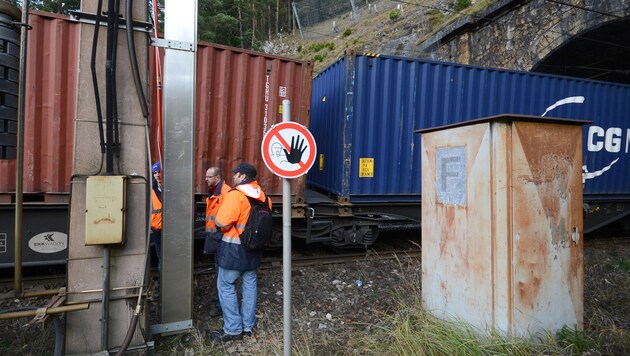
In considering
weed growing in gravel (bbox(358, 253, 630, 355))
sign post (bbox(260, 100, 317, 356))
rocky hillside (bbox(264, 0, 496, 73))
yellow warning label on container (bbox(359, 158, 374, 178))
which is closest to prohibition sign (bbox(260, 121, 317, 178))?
sign post (bbox(260, 100, 317, 356))

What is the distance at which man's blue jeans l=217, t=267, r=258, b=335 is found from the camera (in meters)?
3.24

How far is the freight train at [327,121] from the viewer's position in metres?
4.05

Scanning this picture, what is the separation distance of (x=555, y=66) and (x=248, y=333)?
39.5ft

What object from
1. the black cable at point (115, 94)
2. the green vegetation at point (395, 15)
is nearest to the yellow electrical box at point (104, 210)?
the black cable at point (115, 94)

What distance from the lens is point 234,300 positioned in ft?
10.7

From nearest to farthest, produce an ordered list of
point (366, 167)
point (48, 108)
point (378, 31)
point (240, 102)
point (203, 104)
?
point (48, 108) → point (203, 104) → point (240, 102) → point (366, 167) → point (378, 31)

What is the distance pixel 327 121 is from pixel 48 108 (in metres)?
3.86

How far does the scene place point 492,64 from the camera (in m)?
10.9

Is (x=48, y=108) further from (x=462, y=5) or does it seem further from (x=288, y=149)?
(x=462, y=5)

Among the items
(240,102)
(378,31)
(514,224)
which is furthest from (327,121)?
(378,31)

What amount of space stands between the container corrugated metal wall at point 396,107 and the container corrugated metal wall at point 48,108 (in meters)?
3.55

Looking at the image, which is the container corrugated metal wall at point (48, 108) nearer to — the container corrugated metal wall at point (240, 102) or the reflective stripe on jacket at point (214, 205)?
the container corrugated metal wall at point (240, 102)

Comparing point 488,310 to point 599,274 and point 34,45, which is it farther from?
point 34,45

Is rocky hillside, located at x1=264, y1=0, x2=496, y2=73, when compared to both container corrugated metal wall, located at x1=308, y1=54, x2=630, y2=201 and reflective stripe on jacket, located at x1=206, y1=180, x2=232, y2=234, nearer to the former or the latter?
container corrugated metal wall, located at x1=308, y1=54, x2=630, y2=201
